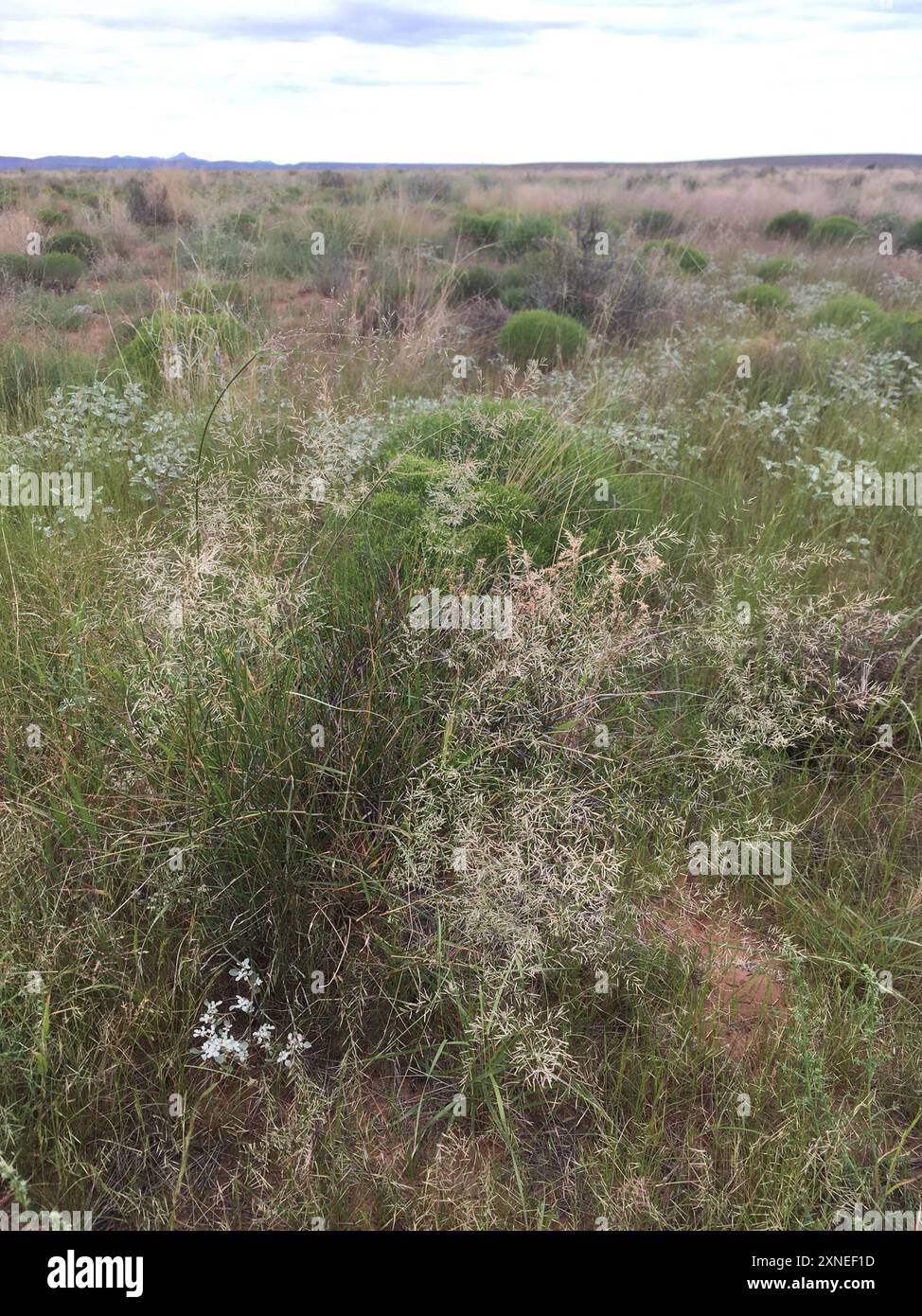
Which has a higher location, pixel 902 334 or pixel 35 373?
pixel 902 334

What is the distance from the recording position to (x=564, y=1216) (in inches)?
69.5

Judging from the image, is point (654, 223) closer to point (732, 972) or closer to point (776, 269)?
point (776, 269)

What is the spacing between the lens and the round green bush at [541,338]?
6.64 metres

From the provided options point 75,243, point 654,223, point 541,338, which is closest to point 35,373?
Answer: point 541,338

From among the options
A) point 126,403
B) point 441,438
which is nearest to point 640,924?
point 441,438

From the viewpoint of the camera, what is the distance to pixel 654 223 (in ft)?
48.7

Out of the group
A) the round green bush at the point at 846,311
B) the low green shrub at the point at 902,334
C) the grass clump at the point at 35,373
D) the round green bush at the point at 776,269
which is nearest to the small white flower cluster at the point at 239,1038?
the grass clump at the point at 35,373

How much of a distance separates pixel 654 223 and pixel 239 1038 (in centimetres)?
1543

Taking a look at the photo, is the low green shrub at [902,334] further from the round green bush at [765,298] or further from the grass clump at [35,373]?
the grass clump at [35,373]

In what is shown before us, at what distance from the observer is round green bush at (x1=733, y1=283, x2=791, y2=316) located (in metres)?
8.40

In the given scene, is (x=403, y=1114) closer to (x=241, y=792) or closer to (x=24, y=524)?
(x=241, y=792)

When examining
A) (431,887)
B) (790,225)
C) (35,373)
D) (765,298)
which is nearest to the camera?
(431,887)

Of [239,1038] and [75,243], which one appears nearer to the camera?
[239,1038]

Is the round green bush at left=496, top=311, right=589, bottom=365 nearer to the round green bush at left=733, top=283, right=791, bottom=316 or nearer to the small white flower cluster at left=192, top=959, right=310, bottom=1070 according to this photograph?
the round green bush at left=733, top=283, right=791, bottom=316
